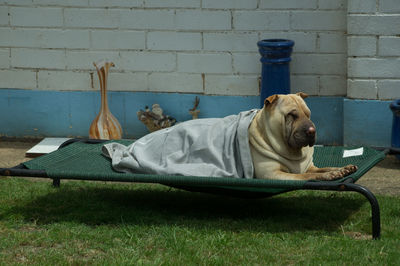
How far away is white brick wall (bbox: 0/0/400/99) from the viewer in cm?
680

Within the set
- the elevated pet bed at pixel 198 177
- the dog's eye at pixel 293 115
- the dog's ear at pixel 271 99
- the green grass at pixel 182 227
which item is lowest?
the green grass at pixel 182 227

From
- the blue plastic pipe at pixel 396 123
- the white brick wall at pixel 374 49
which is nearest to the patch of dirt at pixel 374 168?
the blue plastic pipe at pixel 396 123

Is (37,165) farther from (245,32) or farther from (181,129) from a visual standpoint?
(245,32)

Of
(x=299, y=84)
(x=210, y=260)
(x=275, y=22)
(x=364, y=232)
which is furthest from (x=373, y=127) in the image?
(x=210, y=260)

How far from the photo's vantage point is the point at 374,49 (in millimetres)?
6730

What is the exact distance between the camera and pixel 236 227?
15.9 feet

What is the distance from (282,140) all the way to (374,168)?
1.93 meters

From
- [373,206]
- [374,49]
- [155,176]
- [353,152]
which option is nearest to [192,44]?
[374,49]

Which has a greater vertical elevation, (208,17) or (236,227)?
(208,17)

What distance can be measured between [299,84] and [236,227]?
8.80ft

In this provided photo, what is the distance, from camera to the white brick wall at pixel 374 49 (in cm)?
664

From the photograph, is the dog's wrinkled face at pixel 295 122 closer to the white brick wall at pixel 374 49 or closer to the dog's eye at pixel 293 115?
the dog's eye at pixel 293 115

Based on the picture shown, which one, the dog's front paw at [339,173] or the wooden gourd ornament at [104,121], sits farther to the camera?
the wooden gourd ornament at [104,121]

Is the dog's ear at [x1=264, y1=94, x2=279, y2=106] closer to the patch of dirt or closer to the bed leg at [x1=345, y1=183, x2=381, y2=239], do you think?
A: the bed leg at [x1=345, y1=183, x2=381, y2=239]
